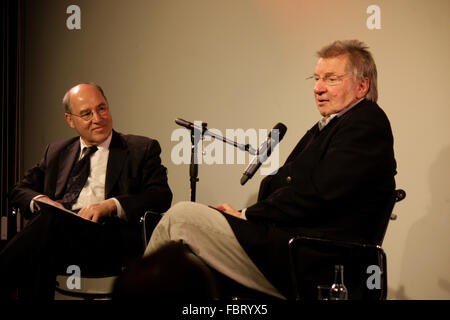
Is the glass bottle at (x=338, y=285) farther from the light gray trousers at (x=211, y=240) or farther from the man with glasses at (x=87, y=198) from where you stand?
the man with glasses at (x=87, y=198)

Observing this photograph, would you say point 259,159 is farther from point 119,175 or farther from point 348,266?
Result: point 119,175

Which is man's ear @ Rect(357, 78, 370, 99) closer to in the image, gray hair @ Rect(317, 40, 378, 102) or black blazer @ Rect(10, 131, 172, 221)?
gray hair @ Rect(317, 40, 378, 102)

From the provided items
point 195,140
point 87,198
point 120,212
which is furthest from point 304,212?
point 87,198

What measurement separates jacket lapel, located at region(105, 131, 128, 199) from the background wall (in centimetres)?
72

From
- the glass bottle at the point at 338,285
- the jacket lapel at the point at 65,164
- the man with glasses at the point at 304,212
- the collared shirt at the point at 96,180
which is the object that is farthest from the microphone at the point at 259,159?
the jacket lapel at the point at 65,164

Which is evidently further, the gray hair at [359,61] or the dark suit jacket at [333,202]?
the gray hair at [359,61]

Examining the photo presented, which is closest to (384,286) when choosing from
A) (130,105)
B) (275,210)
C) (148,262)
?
(275,210)

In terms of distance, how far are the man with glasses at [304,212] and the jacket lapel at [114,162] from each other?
32.3 inches

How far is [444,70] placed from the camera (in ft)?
10.2

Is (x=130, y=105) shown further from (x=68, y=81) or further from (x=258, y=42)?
(x=258, y=42)

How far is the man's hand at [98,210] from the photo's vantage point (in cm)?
249

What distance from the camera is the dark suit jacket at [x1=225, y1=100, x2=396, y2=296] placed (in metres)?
1.98

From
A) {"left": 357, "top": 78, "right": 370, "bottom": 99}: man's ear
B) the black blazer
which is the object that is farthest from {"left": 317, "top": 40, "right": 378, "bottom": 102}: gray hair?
the black blazer

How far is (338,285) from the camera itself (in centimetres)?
196
